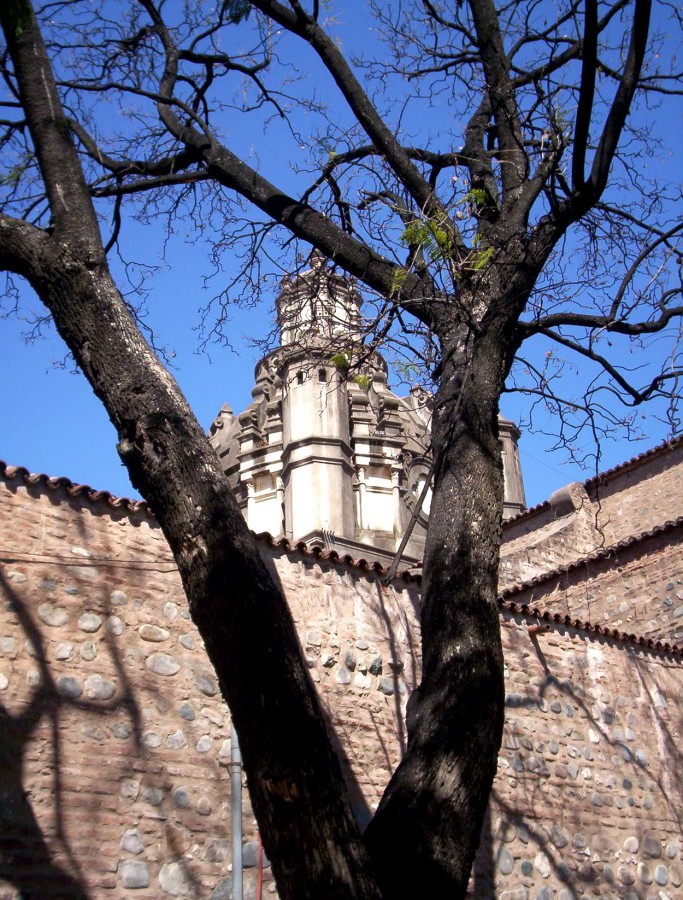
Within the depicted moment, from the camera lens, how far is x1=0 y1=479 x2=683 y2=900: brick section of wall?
21.4 feet

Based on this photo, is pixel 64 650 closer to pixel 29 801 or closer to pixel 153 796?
pixel 29 801

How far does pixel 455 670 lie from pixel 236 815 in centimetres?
380

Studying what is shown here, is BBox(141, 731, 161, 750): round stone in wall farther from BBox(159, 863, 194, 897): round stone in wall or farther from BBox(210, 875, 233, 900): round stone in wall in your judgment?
BBox(210, 875, 233, 900): round stone in wall

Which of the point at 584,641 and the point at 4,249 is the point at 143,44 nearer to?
the point at 4,249

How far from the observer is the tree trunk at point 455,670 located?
347 cm

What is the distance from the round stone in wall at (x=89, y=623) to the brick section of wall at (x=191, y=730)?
2 centimetres

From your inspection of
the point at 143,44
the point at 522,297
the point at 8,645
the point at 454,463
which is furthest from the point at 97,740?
the point at 143,44

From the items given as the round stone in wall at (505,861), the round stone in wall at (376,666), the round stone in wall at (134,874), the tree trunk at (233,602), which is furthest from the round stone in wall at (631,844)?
the tree trunk at (233,602)

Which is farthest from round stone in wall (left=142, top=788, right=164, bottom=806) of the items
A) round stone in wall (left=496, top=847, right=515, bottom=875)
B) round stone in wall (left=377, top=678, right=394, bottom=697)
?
round stone in wall (left=496, top=847, right=515, bottom=875)

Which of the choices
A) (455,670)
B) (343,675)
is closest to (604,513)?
(343,675)

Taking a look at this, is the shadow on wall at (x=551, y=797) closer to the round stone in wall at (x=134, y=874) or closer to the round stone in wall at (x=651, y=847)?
the round stone in wall at (x=651, y=847)

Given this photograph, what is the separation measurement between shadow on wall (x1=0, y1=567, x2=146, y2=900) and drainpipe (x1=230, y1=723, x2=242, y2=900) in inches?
43.3

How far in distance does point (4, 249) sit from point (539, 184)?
317 centimetres

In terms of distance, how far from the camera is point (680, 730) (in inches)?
430
